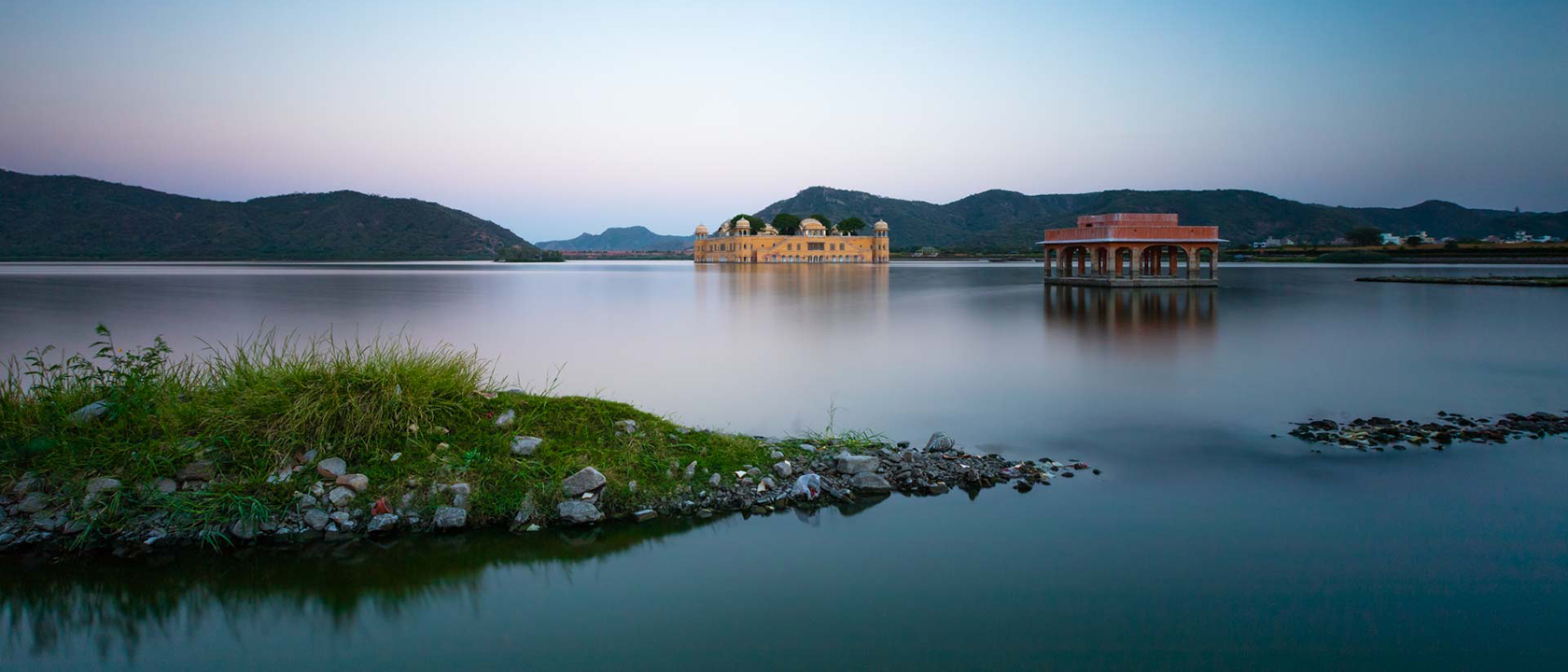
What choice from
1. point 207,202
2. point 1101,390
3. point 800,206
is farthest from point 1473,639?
point 800,206

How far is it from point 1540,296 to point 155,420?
36.6 m

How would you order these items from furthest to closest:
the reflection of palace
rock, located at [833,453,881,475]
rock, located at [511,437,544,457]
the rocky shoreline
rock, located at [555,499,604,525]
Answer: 1. the reflection of palace
2. rock, located at [833,453,881,475]
3. rock, located at [511,437,544,457]
4. rock, located at [555,499,604,525]
5. the rocky shoreline

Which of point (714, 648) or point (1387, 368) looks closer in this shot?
point (714, 648)

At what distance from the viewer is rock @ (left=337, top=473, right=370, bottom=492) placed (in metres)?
5.42

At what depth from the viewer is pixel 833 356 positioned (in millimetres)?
13906

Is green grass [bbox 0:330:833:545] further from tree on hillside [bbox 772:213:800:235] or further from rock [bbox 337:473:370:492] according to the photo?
tree on hillside [bbox 772:213:800:235]

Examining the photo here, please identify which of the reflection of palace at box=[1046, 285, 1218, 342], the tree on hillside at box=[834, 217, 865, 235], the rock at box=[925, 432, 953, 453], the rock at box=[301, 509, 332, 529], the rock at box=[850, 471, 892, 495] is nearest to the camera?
the rock at box=[301, 509, 332, 529]

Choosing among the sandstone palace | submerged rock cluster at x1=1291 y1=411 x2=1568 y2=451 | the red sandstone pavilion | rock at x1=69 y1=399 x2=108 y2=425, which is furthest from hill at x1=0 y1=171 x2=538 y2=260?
submerged rock cluster at x1=1291 y1=411 x2=1568 y2=451

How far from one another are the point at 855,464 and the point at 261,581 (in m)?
3.92

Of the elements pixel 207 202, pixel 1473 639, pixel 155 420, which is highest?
pixel 207 202

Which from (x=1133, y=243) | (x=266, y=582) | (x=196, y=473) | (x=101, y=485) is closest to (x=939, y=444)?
(x=266, y=582)

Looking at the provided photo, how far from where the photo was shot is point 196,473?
17.7ft

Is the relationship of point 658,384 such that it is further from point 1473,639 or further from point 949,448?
point 1473,639

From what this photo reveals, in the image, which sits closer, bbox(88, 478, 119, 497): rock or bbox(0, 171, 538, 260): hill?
bbox(88, 478, 119, 497): rock
